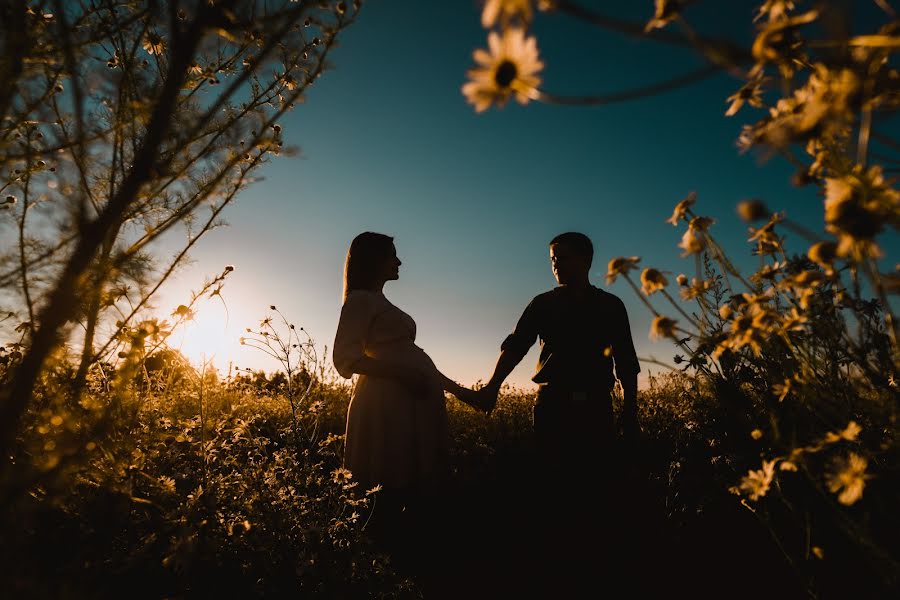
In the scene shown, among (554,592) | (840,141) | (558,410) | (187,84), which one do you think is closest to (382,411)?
(558,410)

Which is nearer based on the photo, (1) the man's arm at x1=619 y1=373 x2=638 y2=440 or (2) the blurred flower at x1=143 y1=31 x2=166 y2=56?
(2) the blurred flower at x1=143 y1=31 x2=166 y2=56

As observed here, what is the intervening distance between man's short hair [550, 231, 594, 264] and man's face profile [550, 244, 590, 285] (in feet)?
0.07

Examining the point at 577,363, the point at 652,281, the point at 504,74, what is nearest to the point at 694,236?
the point at 652,281

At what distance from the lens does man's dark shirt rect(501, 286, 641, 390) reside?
307cm

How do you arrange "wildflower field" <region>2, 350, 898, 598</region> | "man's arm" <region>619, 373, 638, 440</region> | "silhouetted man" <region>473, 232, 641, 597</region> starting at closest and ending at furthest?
"wildflower field" <region>2, 350, 898, 598</region>
"silhouetted man" <region>473, 232, 641, 597</region>
"man's arm" <region>619, 373, 638, 440</region>

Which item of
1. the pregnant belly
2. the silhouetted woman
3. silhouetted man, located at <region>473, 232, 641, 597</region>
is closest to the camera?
the silhouetted woman

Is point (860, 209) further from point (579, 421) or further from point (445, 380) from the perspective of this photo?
point (445, 380)

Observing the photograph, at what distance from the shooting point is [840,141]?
3.31ft

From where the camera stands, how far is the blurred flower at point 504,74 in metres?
0.86

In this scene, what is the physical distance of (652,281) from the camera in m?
1.67

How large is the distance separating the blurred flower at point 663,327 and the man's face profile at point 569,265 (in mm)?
1677

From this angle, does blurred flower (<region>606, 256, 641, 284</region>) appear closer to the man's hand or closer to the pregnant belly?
the pregnant belly

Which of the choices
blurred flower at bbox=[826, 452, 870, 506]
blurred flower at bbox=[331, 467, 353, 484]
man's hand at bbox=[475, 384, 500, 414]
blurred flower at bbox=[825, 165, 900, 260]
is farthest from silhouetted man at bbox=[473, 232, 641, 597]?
blurred flower at bbox=[825, 165, 900, 260]

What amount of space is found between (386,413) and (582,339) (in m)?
1.37
